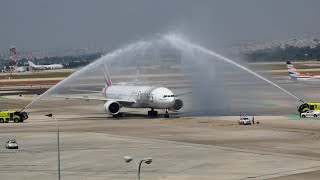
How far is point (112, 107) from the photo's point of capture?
388 feet

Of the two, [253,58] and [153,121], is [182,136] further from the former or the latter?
[253,58]

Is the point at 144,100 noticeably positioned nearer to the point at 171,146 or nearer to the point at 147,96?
the point at 147,96

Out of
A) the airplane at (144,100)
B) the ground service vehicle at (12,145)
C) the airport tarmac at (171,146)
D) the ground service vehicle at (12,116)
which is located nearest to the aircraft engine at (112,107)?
the airplane at (144,100)

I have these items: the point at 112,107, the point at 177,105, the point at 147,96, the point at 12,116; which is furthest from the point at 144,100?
the point at 12,116

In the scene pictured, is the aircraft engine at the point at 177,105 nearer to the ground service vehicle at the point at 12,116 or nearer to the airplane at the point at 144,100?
the airplane at the point at 144,100

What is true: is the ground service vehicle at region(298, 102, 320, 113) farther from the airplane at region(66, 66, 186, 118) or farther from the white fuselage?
→ the white fuselage

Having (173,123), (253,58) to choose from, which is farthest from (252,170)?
(253,58)

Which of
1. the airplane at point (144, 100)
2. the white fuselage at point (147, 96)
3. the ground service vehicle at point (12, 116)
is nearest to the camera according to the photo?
the white fuselage at point (147, 96)

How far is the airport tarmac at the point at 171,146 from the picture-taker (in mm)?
63375

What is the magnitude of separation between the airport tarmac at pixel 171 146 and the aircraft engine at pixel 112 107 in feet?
4.37

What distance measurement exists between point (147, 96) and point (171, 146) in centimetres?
3625

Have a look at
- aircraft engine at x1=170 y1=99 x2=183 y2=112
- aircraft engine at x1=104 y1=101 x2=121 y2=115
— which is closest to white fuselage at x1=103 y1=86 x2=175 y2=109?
aircraft engine at x1=104 y1=101 x2=121 y2=115

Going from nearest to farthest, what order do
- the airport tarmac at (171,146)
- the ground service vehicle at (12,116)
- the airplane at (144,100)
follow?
the airport tarmac at (171,146) < the airplane at (144,100) < the ground service vehicle at (12,116)

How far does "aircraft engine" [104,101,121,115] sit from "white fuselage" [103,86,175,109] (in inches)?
84.7
